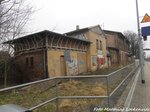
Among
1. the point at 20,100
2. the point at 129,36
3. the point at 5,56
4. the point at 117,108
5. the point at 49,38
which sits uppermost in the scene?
the point at 129,36

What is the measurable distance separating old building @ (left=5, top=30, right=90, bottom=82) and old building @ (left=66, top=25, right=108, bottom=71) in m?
7.53

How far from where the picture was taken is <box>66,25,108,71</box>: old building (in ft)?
140

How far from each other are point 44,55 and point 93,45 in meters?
17.4

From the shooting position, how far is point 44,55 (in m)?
28.4

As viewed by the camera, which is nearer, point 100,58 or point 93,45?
point 93,45

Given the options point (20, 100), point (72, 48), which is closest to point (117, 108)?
point (20, 100)

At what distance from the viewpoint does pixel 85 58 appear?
40.9 metres

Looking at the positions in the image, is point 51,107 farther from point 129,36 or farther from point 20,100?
point 129,36

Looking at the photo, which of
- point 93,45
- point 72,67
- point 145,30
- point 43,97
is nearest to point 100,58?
point 93,45

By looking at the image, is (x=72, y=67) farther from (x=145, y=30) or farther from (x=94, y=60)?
(x=145, y=30)

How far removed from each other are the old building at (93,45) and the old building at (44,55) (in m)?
7.53

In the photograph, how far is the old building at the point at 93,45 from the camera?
1674 inches

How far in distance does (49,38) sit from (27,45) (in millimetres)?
3350

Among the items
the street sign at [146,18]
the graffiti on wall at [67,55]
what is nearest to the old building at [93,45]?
the graffiti on wall at [67,55]
